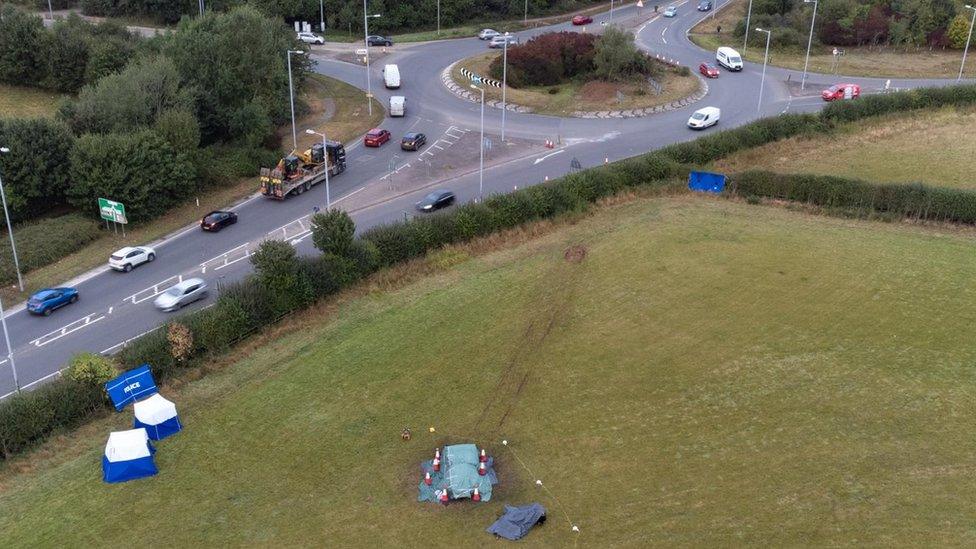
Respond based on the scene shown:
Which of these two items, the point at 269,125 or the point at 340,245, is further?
the point at 269,125

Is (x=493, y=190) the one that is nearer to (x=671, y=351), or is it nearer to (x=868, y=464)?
(x=671, y=351)

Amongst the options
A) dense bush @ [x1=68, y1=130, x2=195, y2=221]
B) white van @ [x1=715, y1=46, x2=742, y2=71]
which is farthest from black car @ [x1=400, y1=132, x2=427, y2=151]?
white van @ [x1=715, y1=46, x2=742, y2=71]

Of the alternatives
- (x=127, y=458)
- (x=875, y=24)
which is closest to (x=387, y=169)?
(x=127, y=458)

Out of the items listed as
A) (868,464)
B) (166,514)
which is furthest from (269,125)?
(868,464)

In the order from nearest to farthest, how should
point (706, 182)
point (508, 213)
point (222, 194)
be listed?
point (508, 213)
point (706, 182)
point (222, 194)

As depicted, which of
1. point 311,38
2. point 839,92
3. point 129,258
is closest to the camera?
point 129,258

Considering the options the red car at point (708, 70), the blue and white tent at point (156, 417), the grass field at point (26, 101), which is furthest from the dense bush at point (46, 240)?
the red car at point (708, 70)

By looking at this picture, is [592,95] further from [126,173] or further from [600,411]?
[600,411]

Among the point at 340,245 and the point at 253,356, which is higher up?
the point at 340,245
